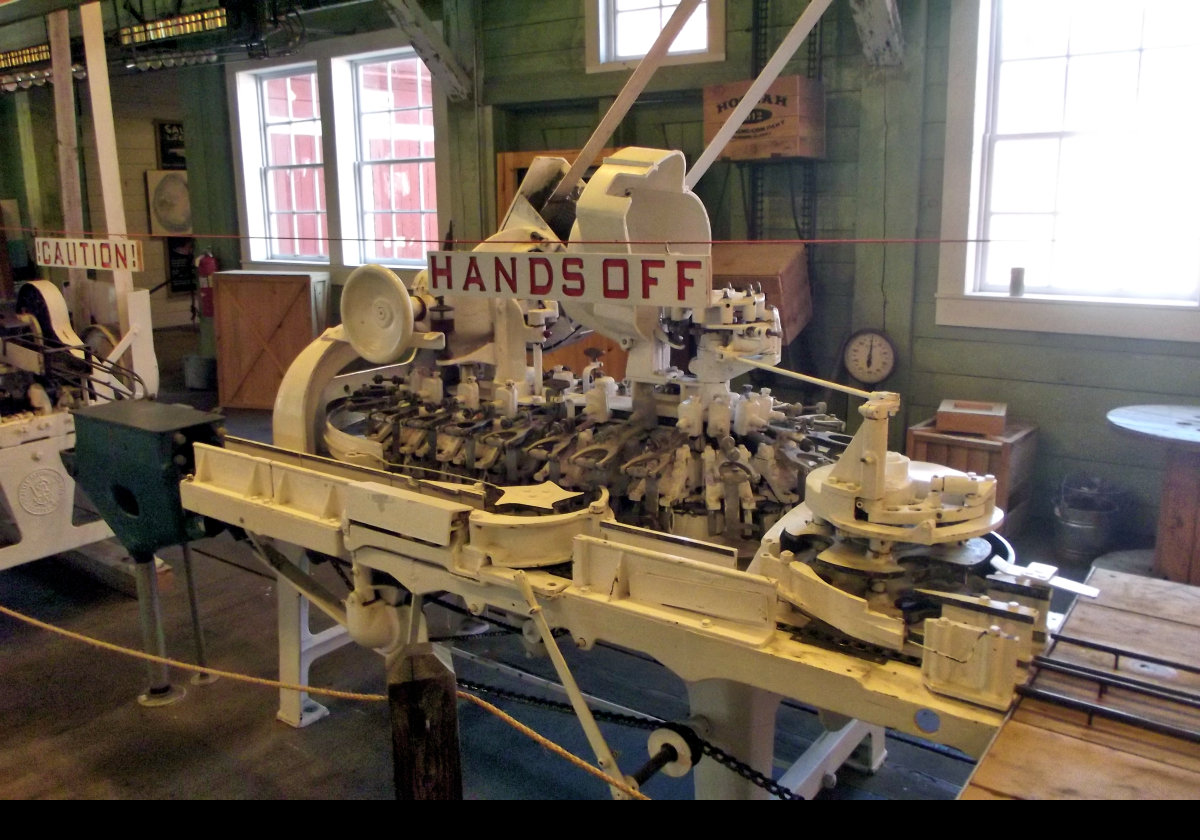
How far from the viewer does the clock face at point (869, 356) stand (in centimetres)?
703

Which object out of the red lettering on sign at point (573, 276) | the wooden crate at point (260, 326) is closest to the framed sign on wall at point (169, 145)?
the wooden crate at point (260, 326)

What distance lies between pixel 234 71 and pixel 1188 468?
36.0ft

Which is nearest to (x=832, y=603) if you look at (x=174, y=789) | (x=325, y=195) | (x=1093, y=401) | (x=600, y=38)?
(x=174, y=789)

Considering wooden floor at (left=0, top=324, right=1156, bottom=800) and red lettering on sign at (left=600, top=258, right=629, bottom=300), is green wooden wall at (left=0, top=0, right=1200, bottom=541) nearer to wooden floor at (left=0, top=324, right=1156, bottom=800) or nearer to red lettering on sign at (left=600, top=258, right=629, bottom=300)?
wooden floor at (left=0, top=324, right=1156, bottom=800)

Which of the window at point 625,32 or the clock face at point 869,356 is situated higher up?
the window at point 625,32

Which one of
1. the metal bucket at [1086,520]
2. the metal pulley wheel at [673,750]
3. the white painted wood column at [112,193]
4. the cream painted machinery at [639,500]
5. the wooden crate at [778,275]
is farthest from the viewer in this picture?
the wooden crate at [778,275]

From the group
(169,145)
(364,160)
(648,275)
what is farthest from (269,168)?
(648,275)

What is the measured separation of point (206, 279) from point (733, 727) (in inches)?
432

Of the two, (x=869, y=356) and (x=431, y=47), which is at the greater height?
(x=431, y=47)

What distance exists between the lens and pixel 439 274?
367cm

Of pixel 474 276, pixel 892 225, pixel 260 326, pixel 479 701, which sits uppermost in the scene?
pixel 892 225

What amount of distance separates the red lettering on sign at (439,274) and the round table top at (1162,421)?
12.9 ft

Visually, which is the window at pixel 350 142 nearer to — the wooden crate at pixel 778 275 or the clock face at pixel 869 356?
the wooden crate at pixel 778 275

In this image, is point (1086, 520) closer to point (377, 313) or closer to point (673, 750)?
point (673, 750)
